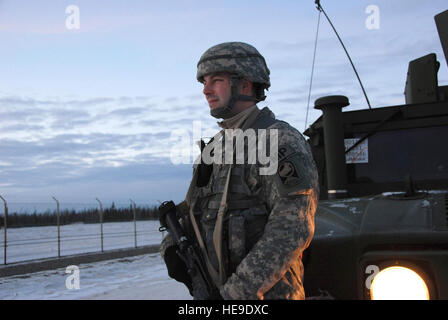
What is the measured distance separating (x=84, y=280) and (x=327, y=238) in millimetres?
7230

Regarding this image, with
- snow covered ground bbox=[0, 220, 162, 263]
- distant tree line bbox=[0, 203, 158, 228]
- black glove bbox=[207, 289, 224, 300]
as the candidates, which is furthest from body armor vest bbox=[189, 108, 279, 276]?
distant tree line bbox=[0, 203, 158, 228]

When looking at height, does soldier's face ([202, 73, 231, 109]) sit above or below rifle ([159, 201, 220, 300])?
above

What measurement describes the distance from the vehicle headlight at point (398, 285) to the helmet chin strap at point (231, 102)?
0.94 meters

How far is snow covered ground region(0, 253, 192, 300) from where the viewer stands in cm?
644

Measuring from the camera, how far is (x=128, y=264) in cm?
1086

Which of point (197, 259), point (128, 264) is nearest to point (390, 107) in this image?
point (197, 259)

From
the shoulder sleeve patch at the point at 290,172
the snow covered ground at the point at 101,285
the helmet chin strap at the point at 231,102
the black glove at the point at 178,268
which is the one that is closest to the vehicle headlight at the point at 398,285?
the shoulder sleeve patch at the point at 290,172

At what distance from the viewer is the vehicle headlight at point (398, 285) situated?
170cm

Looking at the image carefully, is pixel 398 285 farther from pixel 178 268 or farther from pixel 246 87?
pixel 246 87

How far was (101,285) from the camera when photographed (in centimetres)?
753

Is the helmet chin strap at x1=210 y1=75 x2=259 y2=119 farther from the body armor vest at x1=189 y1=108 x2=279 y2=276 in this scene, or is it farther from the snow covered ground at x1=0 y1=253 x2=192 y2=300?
the snow covered ground at x1=0 y1=253 x2=192 y2=300

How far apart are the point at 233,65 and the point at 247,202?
630 mm

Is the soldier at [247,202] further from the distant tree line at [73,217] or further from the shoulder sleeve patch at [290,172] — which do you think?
the distant tree line at [73,217]
